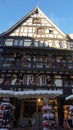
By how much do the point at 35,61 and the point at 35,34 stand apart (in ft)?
10.3

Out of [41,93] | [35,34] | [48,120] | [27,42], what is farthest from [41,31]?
[48,120]

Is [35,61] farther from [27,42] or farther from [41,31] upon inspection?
[41,31]

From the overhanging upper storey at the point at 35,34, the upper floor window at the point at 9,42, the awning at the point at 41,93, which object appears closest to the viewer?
the awning at the point at 41,93

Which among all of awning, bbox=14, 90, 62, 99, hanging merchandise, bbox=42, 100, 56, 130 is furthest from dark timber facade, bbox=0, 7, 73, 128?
hanging merchandise, bbox=42, 100, 56, 130

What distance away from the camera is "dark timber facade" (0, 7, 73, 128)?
14.8 meters

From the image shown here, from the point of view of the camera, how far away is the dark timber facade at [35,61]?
14.8 m

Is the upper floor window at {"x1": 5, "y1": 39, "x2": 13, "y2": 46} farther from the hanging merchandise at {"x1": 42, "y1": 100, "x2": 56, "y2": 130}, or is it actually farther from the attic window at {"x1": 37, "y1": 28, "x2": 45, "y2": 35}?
the hanging merchandise at {"x1": 42, "y1": 100, "x2": 56, "y2": 130}

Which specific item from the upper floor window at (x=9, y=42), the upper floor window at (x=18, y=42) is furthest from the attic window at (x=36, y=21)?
the upper floor window at (x=9, y=42)

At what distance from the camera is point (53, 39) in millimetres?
17516

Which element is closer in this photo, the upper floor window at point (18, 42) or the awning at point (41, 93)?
the awning at point (41, 93)

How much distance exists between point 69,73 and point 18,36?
5.87 metres

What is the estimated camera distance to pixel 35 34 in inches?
698

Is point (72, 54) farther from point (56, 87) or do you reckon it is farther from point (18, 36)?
point (18, 36)

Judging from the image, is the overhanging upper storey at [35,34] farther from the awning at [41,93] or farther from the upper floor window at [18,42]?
the awning at [41,93]
